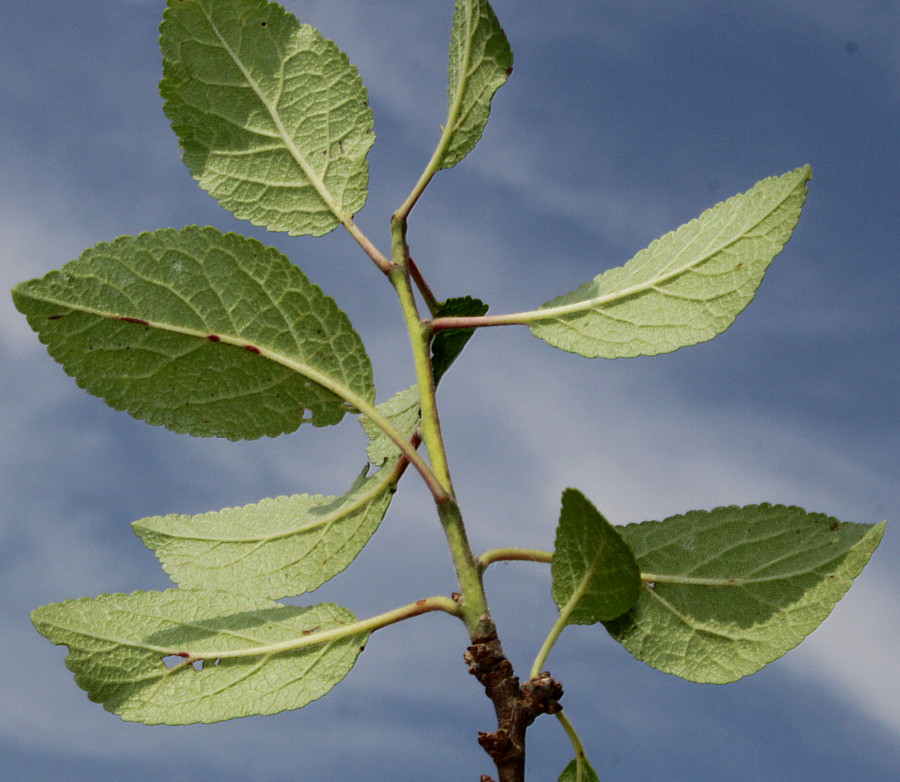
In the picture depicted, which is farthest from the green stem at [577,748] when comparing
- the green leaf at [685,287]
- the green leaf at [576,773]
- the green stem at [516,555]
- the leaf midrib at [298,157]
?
the leaf midrib at [298,157]

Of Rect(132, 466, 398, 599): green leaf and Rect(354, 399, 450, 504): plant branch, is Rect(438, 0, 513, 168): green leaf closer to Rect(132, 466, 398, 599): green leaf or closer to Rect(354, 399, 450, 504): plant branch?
Rect(354, 399, 450, 504): plant branch

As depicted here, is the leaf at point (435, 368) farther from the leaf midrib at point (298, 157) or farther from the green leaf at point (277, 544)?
the leaf midrib at point (298, 157)

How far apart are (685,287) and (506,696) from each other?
84 centimetres

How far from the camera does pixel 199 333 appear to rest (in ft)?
6.04

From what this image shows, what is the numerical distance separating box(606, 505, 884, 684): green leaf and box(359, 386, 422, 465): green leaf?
50cm

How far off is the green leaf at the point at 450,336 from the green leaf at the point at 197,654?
0.54 metres

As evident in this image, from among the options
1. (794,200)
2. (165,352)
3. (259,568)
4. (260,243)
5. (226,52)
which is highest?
(226,52)

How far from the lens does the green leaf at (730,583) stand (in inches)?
72.0

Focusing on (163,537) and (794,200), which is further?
(163,537)

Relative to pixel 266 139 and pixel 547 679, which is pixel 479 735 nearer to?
pixel 547 679

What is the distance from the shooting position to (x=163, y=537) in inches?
80.5

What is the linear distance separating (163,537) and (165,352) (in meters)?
0.43

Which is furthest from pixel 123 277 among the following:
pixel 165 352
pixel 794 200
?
pixel 794 200

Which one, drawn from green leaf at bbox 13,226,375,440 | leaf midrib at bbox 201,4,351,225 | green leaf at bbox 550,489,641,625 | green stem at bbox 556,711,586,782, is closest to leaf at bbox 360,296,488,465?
green leaf at bbox 13,226,375,440
